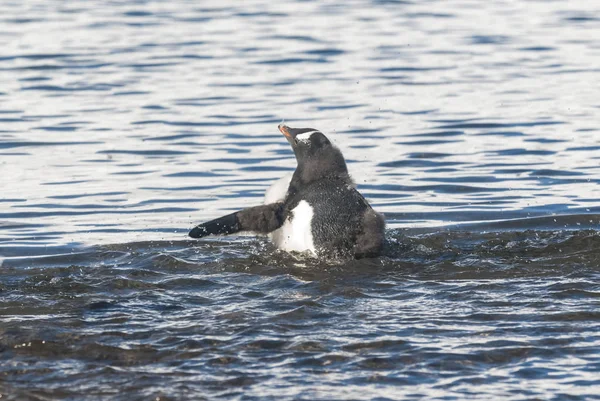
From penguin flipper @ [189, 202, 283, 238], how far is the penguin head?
0.47 meters

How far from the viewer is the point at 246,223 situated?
10.3 m

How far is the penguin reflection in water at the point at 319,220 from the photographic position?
10180 millimetres

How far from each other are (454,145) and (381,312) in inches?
306

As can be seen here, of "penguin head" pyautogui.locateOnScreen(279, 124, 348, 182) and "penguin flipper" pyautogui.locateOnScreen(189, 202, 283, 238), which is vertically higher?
"penguin head" pyautogui.locateOnScreen(279, 124, 348, 182)

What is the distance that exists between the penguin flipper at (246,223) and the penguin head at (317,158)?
0.47 meters

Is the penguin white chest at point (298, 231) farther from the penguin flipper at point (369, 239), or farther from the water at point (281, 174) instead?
the penguin flipper at point (369, 239)

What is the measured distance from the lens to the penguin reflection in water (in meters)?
10.2

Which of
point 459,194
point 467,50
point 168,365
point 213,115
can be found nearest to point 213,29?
point 467,50

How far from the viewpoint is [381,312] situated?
839cm

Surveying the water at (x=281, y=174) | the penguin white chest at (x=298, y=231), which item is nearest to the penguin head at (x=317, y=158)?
the penguin white chest at (x=298, y=231)

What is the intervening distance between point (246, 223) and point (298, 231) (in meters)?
0.45

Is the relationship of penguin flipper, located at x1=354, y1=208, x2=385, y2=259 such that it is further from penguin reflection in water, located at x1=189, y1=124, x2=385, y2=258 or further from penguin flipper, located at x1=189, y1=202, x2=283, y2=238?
penguin flipper, located at x1=189, y1=202, x2=283, y2=238

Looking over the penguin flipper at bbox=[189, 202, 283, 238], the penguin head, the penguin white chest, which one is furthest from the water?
the penguin head

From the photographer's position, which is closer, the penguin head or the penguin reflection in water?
the penguin reflection in water
